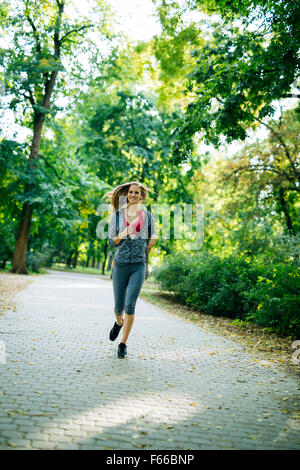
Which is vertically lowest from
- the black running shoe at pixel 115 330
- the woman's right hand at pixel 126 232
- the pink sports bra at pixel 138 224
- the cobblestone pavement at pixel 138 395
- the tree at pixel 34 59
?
the cobblestone pavement at pixel 138 395

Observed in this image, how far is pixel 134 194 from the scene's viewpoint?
18.3ft

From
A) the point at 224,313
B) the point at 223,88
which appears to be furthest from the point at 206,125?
the point at 224,313

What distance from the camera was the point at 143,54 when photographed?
16938 millimetres

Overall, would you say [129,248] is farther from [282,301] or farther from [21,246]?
[21,246]

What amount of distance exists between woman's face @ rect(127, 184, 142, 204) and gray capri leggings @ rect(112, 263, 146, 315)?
3.06 ft

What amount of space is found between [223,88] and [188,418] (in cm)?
788

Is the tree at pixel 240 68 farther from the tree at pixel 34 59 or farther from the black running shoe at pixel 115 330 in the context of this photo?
the tree at pixel 34 59

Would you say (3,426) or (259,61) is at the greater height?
(259,61)

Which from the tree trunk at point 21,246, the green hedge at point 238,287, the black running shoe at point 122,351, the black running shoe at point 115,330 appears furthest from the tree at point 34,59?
the black running shoe at point 122,351

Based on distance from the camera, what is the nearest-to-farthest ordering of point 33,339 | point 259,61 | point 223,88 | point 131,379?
point 131,379, point 33,339, point 259,61, point 223,88

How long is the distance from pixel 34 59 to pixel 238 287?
56.0ft

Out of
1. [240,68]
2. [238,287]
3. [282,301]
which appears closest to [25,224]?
[238,287]

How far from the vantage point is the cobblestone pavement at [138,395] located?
2.90 meters

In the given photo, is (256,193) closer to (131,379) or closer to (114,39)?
(114,39)
